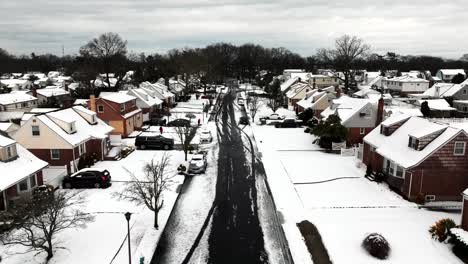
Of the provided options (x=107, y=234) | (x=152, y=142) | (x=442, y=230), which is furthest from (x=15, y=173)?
(x=442, y=230)

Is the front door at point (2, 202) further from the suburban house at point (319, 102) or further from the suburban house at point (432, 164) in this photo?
the suburban house at point (319, 102)

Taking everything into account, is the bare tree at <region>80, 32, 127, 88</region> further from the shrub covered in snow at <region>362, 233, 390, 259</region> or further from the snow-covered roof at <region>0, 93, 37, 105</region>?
the shrub covered in snow at <region>362, 233, 390, 259</region>

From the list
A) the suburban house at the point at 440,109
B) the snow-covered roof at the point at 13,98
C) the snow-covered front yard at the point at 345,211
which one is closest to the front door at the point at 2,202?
the snow-covered front yard at the point at 345,211

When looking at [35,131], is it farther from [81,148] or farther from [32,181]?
[32,181]

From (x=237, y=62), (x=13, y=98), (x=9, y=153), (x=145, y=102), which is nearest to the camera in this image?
(x=9, y=153)

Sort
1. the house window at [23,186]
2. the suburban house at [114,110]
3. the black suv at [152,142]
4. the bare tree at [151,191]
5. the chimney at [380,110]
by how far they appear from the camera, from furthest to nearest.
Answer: the suburban house at [114,110], the black suv at [152,142], the chimney at [380,110], the house window at [23,186], the bare tree at [151,191]

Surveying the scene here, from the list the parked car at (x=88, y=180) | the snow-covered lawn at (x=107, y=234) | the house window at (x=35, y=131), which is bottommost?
the snow-covered lawn at (x=107, y=234)

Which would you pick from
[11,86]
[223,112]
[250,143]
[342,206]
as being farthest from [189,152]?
[11,86]
